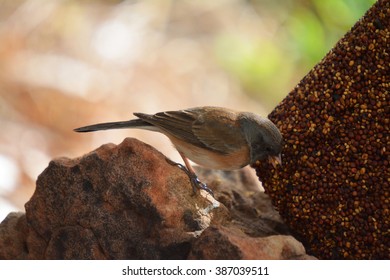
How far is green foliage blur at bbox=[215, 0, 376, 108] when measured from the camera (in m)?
5.56

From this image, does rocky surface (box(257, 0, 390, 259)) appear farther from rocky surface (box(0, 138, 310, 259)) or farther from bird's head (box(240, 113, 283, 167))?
rocky surface (box(0, 138, 310, 259))

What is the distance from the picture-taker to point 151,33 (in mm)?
5910

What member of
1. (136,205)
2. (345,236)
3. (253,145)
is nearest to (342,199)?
(345,236)

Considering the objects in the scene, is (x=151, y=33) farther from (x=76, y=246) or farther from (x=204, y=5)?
(x=76, y=246)

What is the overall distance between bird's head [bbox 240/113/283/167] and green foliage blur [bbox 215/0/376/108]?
2426mm

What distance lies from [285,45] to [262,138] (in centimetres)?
276

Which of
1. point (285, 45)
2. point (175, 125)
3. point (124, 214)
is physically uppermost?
point (285, 45)

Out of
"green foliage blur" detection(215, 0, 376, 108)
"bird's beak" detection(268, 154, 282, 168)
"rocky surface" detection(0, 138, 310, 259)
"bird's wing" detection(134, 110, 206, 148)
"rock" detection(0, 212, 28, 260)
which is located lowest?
"rock" detection(0, 212, 28, 260)

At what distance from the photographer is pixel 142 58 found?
229 inches

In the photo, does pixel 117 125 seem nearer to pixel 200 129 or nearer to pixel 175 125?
pixel 175 125

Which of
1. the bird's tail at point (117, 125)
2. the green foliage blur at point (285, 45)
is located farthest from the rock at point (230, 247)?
the green foliage blur at point (285, 45)

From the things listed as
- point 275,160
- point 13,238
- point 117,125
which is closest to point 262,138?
point 275,160

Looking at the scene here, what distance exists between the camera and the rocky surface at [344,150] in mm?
3111

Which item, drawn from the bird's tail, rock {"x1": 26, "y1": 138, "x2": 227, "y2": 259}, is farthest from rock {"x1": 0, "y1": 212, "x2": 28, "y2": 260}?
the bird's tail
